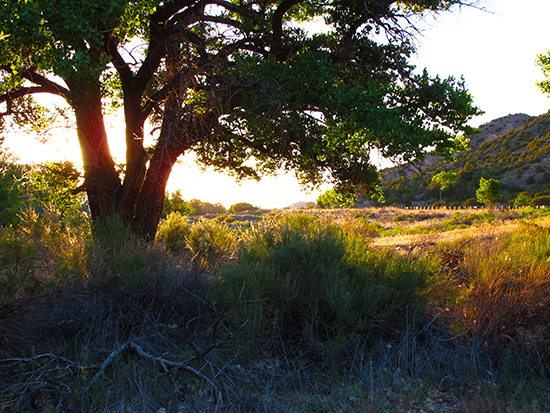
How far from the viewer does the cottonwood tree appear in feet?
19.4

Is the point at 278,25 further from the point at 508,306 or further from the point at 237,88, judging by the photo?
the point at 508,306

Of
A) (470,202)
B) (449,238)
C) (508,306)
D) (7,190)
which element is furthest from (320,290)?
(470,202)

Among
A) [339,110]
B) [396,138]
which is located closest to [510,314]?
[396,138]

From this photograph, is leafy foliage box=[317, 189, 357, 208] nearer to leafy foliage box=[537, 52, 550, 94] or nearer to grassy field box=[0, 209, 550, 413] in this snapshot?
grassy field box=[0, 209, 550, 413]

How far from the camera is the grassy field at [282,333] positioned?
11.0 feet

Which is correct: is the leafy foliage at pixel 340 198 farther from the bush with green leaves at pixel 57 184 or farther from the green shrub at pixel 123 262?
the bush with green leaves at pixel 57 184

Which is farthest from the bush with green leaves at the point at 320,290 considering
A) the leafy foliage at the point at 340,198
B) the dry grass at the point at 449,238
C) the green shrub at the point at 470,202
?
the green shrub at the point at 470,202

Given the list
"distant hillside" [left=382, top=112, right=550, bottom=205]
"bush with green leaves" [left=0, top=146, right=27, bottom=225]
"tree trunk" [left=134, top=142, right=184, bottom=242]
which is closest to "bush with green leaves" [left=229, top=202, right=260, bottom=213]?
"distant hillside" [left=382, top=112, right=550, bottom=205]

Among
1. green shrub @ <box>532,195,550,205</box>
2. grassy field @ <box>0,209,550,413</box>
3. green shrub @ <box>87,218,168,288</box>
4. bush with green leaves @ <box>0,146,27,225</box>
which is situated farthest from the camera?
green shrub @ <box>532,195,550,205</box>

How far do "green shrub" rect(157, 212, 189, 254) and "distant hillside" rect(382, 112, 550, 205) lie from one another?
1555 inches

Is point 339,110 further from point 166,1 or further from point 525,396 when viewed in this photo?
point 525,396

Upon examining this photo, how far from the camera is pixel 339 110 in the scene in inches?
248

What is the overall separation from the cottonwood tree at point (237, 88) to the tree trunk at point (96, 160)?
0.8 inches

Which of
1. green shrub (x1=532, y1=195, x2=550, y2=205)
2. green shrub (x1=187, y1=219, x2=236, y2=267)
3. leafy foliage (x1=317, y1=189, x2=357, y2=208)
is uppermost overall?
leafy foliage (x1=317, y1=189, x2=357, y2=208)
